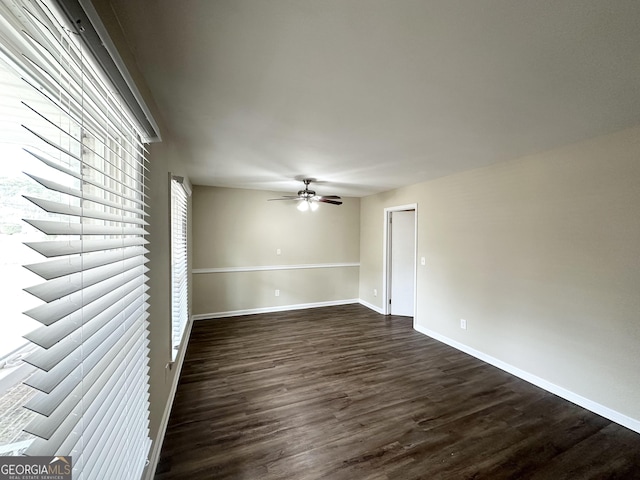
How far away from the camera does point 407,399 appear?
94.1 inches

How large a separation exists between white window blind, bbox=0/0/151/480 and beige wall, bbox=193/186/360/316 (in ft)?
11.4

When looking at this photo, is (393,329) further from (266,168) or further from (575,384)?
(266,168)

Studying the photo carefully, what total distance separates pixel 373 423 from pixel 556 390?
1944 mm

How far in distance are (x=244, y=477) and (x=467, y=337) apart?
303 centimetres

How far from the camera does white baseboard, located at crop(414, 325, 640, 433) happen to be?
208cm

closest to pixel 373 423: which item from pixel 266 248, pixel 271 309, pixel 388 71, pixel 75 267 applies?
pixel 75 267

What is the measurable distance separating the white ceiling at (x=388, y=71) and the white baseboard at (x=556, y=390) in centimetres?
236

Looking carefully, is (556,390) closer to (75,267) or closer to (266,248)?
(75,267)

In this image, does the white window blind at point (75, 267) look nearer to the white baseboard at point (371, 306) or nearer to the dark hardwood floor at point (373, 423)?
Answer: the dark hardwood floor at point (373, 423)

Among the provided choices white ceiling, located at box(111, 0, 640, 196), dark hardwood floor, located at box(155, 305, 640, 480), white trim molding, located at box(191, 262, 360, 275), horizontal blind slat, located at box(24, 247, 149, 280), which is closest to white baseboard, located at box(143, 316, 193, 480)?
dark hardwood floor, located at box(155, 305, 640, 480)

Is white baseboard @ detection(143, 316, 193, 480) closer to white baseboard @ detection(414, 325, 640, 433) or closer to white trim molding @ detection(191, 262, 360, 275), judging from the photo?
white trim molding @ detection(191, 262, 360, 275)

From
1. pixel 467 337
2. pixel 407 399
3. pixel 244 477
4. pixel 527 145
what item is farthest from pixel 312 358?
pixel 527 145

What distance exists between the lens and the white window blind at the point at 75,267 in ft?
1.94

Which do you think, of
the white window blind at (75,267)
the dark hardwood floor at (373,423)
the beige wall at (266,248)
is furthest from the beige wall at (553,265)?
the white window blind at (75,267)
